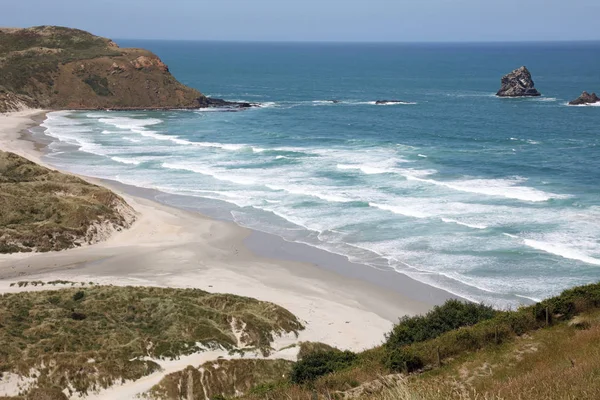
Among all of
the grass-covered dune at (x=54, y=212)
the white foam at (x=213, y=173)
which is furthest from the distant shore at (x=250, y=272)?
the white foam at (x=213, y=173)

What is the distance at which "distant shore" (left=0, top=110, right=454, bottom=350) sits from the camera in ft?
115

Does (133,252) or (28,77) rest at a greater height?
(28,77)

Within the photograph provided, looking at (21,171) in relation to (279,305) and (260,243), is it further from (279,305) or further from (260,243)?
(279,305)

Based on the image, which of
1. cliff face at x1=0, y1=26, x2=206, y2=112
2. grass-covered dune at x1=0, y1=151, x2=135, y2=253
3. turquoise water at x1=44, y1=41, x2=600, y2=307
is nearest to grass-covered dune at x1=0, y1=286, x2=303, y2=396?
turquoise water at x1=44, y1=41, x2=600, y2=307

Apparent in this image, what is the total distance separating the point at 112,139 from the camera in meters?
90.1

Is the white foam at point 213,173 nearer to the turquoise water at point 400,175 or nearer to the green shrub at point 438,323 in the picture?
the turquoise water at point 400,175

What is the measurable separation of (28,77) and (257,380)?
116m

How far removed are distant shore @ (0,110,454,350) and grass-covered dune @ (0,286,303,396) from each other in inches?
114

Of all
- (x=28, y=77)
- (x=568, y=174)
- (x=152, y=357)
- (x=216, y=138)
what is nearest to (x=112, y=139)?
(x=216, y=138)

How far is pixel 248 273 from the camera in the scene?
136 feet

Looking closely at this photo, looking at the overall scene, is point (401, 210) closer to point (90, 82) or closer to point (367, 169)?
point (367, 169)

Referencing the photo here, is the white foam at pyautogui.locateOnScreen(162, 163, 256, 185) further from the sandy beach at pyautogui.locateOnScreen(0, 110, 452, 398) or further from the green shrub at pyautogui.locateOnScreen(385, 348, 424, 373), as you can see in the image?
the green shrub at pyautogui.locateOnScreen(385, 348, 424, 373)

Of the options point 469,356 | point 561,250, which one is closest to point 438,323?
point 469,356

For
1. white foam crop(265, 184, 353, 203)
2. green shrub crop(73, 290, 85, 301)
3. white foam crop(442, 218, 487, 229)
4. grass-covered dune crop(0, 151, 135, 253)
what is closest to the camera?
green shrub crop(73, 290, 85, 301)
